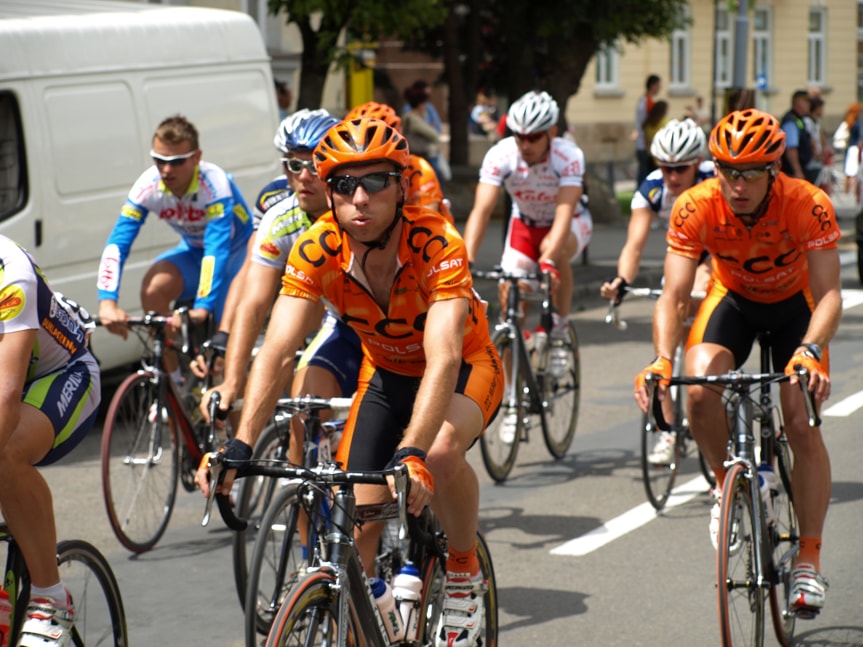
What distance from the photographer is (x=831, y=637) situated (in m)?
5.59

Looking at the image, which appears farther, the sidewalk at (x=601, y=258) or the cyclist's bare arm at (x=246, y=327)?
the sidewalk at (x=601, y=258)

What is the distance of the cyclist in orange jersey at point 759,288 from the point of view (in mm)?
5484

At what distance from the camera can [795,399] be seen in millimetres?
5523

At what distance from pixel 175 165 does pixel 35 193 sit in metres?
2.13

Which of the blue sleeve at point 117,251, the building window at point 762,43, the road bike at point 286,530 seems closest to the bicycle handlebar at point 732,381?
the road bike at point 286,530

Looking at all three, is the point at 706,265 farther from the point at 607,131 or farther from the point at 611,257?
the point at 607,131

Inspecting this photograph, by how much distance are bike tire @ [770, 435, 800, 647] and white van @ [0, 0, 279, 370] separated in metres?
5.33

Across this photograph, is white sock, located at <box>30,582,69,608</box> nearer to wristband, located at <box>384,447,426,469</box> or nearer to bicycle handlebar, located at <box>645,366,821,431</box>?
wristband, located at <box>384,447,426,469</box>

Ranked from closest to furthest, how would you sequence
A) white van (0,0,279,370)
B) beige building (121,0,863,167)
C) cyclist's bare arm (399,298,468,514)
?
1. cyclist's bare arm (399,298,468,514)
2. white van (0,0,279,370)
3. beige building (121,0,863,167)

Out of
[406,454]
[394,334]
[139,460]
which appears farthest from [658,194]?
[406,454]

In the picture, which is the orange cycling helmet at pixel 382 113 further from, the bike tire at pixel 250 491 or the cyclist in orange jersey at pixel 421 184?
the bike tire at pixel 250 491

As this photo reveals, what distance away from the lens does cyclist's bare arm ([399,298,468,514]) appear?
4023mm

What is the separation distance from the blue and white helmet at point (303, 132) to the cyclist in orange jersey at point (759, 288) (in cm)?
143

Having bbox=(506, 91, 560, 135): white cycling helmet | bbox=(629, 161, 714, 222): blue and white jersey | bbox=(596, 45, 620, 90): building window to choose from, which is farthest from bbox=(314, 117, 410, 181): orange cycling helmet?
bbox=(596, 45, 620, 90): building window
